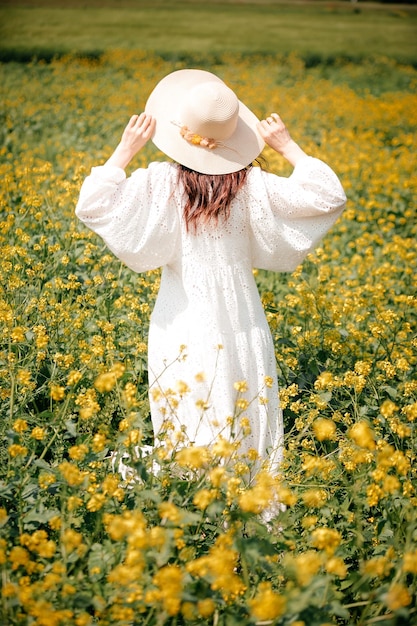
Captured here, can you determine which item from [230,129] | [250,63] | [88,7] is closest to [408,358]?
[230,129]

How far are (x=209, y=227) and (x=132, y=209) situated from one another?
298 mm

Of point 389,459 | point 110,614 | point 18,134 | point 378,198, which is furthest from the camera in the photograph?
point 18,134

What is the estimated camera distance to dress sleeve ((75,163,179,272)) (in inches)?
88.4

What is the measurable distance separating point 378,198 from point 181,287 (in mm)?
4577

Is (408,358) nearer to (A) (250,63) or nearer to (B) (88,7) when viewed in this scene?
(A) (250,63)

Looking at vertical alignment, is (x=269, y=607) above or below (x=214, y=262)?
below

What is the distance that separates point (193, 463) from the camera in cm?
168

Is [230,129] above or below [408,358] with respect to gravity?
above

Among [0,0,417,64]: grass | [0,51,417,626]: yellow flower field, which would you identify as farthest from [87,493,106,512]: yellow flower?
[0,0,417,64]: grass

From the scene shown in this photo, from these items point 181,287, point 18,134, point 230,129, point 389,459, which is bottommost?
point 18,134

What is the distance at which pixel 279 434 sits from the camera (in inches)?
99.9

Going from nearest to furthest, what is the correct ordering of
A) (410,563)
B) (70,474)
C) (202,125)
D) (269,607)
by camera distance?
(269,607) → (410,563) → (70,474) → (202,125)

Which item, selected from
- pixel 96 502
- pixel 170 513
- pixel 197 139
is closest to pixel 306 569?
pixel 170 513

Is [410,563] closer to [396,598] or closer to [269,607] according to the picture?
[396,598]
